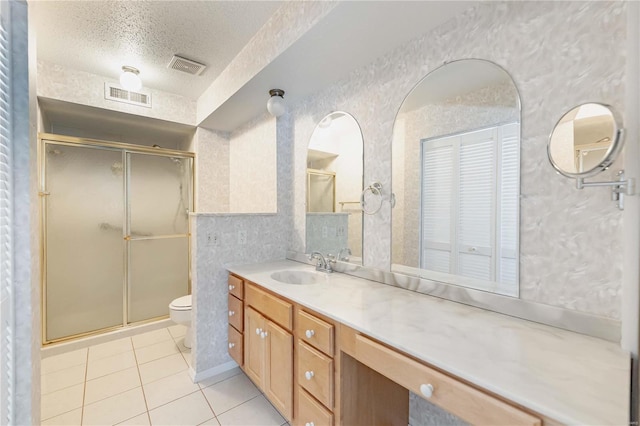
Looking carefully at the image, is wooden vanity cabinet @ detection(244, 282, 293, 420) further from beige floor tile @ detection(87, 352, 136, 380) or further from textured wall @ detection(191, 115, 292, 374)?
beige floor tile @ detection(87, 352, 136, 380)

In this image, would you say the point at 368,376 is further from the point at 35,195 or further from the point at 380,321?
the point at 35,195

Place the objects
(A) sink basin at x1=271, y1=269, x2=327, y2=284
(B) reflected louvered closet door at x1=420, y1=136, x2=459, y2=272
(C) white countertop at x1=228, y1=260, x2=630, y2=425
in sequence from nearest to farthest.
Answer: (C) white countertop at x1=228, y1=260, x2=630, y2=425 → (B) reflected louvered closet door at x1=420, y1=136, x2=459, y2=272 → (A) sink basin at x1=271, y1=269, x2=327, y2=284

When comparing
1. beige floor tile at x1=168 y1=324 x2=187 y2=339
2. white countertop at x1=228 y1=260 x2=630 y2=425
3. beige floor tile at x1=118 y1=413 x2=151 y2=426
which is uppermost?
white countertop at x1=228 y1=260 x2=630 y2=425

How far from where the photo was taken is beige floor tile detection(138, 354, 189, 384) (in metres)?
2.08

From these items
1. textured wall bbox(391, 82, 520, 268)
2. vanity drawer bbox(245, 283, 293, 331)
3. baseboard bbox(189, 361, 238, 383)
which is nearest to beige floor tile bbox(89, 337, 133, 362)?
baseboard bbox(189, 361, 238, 383)

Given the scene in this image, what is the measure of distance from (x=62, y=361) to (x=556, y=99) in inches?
152

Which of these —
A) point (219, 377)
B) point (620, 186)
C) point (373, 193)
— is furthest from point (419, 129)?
point (219, 377)

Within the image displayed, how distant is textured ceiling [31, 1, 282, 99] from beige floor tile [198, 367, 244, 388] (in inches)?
102

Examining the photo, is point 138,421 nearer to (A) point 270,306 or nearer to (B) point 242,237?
(A) point 270,306

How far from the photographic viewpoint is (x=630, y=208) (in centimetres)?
85

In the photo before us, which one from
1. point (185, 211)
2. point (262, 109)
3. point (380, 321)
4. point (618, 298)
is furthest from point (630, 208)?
point (185, 211)

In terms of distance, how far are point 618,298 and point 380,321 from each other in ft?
2.66

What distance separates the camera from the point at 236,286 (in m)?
2.01

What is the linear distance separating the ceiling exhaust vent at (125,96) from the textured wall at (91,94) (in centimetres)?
3
